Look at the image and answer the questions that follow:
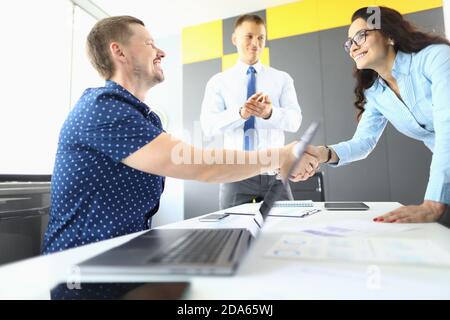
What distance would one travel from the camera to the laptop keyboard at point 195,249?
45 centimetres

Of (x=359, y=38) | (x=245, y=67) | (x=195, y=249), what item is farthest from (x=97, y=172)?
(x=245, y=67)

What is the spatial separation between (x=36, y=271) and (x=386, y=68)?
157 cm

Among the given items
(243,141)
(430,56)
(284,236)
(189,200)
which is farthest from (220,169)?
(189,200)

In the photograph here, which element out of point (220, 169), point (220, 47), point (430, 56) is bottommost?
point (220, 169)

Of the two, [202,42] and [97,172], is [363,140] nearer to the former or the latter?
[97,172]

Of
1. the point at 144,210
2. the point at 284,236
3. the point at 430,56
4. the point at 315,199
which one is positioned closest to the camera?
the point at 284,236

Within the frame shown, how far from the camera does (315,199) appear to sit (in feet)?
6.86

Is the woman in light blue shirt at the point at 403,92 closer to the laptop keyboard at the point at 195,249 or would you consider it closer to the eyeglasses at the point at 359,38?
the eyeglasses at the point at 359,38

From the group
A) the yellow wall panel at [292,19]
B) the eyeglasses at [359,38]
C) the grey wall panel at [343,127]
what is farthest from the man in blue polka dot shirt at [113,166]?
the yellow wall panel at [292,19]

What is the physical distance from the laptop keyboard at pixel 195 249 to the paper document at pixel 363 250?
11 centimetres

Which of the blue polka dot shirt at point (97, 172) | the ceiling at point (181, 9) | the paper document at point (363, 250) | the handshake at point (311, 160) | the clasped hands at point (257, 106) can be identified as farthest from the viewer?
the ceiling at point (181, 9)

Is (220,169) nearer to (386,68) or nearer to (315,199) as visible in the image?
(386,68)

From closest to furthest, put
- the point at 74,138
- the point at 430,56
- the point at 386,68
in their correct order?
the point at 74,138, the point at 430,56, the point at 386,68

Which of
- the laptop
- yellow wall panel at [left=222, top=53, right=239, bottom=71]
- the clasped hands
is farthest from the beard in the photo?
yellow wall panel at [left=222, top=53, right=239, bottom=71]
